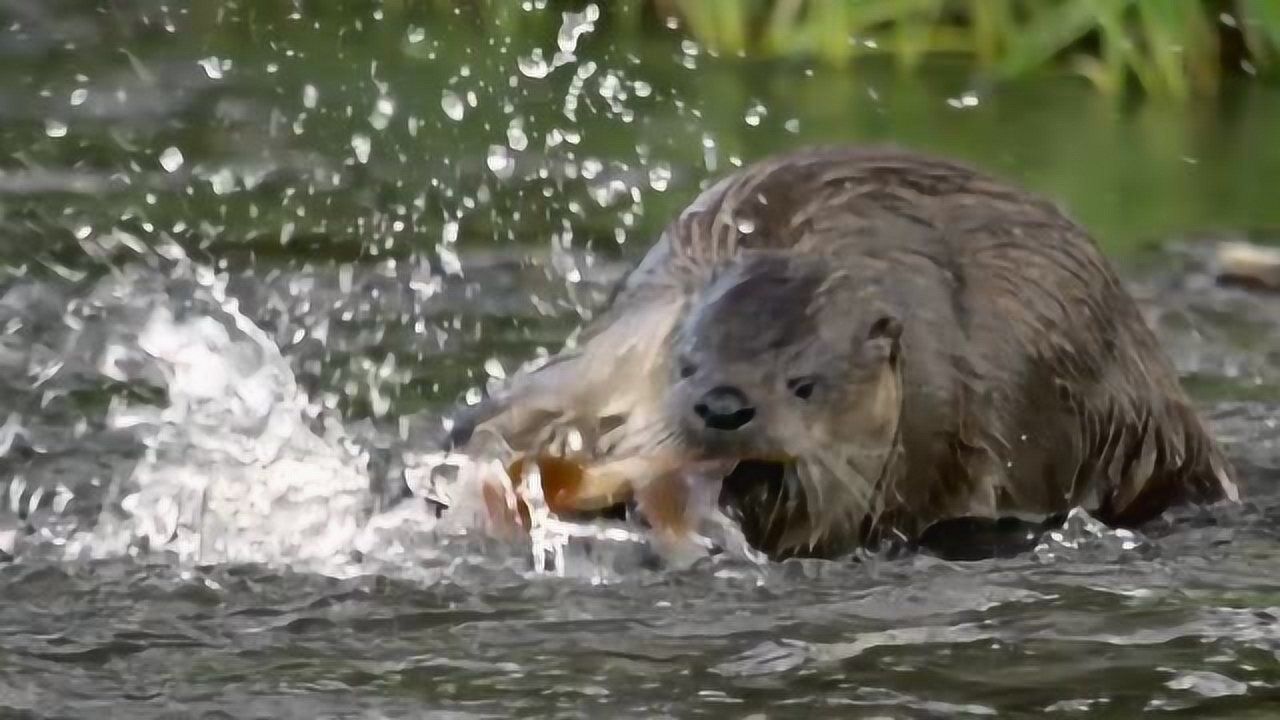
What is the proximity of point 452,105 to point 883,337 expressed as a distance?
545 cm

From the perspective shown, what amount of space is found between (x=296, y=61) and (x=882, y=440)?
6.67m

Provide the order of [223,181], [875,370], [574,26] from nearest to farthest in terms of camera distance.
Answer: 1. [875,370]
2. [223,181]
3. [574,26]

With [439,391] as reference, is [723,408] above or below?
below

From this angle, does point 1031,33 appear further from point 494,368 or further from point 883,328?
point 883,328

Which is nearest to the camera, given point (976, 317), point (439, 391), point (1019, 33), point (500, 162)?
point (976, 317)

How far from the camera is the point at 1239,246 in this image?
6.26m

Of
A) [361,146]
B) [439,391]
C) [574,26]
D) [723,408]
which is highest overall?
[574,26]

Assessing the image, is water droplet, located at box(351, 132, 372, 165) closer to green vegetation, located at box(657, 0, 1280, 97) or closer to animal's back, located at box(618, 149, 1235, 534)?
green vegetation, located at box(657, 0, 1280, 97)

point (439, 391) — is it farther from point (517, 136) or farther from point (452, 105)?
point (452, 105)

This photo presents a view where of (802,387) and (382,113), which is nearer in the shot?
(802,387)

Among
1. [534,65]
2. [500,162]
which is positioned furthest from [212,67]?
[500,162]

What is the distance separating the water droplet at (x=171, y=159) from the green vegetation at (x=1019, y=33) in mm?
3157

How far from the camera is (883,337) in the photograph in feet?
11.6

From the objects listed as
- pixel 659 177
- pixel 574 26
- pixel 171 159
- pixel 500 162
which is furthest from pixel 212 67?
pixel 659 177
